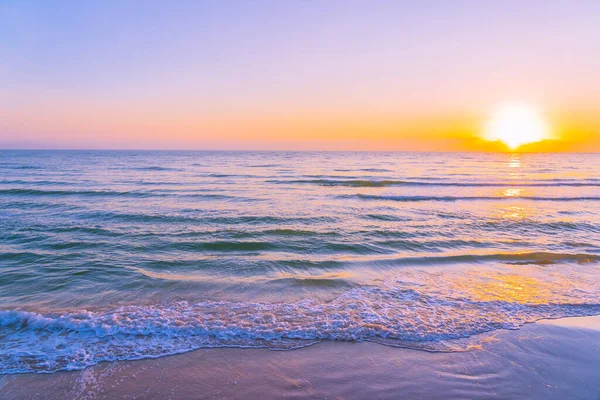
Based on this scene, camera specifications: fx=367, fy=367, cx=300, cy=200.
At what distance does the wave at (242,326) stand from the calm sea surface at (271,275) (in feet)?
0.10

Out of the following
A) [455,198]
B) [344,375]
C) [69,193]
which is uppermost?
[69,193]

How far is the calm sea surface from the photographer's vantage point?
614cm

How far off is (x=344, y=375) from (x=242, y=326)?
2.12 meters

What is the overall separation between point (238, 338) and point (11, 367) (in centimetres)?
315

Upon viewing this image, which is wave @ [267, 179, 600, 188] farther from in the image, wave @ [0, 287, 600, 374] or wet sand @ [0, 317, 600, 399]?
wet sand @ [0, 317, 600, 399]

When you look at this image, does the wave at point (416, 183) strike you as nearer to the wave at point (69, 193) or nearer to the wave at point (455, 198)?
the wave at point (455, 198)

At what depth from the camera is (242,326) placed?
6.38 metres

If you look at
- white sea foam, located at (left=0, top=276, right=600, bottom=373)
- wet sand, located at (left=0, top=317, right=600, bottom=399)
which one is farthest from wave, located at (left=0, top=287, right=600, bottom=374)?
wet sand, located at (left=0, top=317, right=600, bottom=399)

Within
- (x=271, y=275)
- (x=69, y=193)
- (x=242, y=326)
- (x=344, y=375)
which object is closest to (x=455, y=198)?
(x=271, y=275)

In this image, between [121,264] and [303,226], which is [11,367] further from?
[303,226]

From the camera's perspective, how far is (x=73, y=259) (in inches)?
402

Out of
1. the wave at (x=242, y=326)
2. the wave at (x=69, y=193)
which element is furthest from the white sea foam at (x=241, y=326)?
the wave at (x=69, y=193)

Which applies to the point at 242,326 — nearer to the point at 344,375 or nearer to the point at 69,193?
the point at 344,375

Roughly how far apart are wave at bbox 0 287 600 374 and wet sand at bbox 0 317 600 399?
28 centimetres
